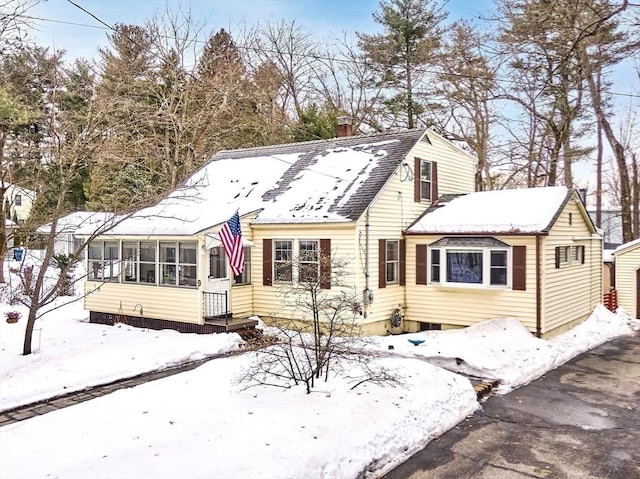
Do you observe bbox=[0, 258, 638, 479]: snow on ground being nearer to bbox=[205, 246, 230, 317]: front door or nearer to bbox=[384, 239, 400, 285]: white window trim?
bbox=[205, 246, 230, 317]: front door

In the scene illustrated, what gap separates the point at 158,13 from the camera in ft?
84.8

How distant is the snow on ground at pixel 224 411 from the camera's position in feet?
18.7

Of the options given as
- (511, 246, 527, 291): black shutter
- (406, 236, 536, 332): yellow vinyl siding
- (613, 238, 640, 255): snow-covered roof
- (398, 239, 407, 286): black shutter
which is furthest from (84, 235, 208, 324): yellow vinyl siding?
(613, 238, 640, 255): snow-covered roof

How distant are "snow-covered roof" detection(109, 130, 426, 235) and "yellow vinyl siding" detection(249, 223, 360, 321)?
0.29 metres

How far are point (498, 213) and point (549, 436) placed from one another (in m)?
7.08

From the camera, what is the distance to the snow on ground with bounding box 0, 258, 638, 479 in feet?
18.7

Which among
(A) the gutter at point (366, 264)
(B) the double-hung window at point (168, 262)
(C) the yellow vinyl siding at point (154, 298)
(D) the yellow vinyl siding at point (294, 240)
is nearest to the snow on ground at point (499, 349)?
(A) the gutter at point (366, 264)

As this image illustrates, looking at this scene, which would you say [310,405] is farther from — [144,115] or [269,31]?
[269,31]

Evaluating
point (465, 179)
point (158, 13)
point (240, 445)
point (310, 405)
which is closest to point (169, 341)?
point (310, 405)

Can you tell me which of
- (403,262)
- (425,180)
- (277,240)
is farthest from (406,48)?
(277,240)

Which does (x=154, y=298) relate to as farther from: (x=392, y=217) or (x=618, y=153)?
(x=618, y=153)

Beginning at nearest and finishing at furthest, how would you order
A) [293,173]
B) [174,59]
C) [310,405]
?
1. [310,405]
2. [293,173]
3. [174,59]

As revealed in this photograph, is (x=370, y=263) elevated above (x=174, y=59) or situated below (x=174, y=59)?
below

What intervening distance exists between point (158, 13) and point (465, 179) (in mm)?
18042
